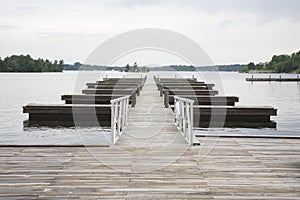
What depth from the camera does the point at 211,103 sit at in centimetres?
1791

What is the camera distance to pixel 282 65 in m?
107

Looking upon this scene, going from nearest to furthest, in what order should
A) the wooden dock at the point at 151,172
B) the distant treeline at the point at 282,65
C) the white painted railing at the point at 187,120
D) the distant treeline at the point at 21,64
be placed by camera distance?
the wooden dock at the point at 151,172
the white painted railing at the point at 187,120
the distant treeline at the point at 21,64
the distant treeline at the point at 282,65

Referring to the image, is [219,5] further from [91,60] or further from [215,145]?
[215,145]

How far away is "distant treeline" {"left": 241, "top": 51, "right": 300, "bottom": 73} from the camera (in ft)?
340

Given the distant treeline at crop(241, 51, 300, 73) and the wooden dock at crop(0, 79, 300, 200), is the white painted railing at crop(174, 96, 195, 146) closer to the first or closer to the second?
the wooden dock at crop(0, 79, 300, 200)

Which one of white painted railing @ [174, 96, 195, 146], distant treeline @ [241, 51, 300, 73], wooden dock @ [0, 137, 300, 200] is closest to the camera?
wooden dock @ [0, 137, 300, 200]

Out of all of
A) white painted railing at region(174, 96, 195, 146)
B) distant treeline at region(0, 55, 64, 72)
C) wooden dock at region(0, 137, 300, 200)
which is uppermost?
distant treeline at region(0, 55, 64, 72)

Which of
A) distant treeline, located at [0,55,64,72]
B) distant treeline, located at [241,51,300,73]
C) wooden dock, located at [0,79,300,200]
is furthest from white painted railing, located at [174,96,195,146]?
distant treeline, located at [241,51,300,73]

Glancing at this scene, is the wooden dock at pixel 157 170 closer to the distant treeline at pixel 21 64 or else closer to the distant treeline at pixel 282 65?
the distant treeline at pixel 21 64

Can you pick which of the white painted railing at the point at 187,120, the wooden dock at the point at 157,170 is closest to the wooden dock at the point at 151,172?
the wooden dock at the point at 157,170

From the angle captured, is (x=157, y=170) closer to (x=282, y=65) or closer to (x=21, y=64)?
(x=21, y=64)

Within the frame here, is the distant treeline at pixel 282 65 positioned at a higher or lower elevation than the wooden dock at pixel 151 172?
higher

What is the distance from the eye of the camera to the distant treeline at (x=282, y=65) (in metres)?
104

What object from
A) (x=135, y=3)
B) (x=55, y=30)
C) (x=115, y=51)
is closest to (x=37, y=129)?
(x=135, y=3)
